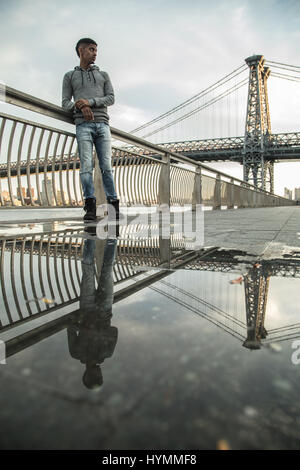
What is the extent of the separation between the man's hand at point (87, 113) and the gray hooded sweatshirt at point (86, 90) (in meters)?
0.10

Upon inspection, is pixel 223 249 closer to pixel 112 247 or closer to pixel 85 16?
pixel 112 247

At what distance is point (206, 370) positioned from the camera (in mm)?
401

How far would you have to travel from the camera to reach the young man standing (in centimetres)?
314

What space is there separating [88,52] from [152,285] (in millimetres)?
3142

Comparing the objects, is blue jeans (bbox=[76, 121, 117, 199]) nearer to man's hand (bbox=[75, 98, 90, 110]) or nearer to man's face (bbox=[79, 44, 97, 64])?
man's hand (bbox=[75, 98, 90, 110])

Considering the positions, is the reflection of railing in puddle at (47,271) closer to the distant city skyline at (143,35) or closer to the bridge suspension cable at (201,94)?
the distant city skyline at (143,35)

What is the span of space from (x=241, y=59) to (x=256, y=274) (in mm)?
55000

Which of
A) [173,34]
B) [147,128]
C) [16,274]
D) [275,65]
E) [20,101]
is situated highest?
[173,34]

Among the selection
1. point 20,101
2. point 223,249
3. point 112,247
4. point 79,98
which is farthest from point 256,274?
point 79,98

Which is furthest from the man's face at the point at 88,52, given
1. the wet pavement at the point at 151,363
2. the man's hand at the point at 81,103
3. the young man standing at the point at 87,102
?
the wet pavement at the point at 151,363

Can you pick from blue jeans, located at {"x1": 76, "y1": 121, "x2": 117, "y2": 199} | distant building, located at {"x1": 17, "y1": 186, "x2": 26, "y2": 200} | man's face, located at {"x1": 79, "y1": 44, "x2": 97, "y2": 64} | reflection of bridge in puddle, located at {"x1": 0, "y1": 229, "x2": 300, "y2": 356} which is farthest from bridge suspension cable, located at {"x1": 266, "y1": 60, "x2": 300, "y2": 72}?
reflection of bridge in puddle, located at {"x1": 0, "y1": 229, "x2": 300, "y2": 356}

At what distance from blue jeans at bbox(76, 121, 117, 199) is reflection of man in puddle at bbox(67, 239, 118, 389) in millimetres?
2396

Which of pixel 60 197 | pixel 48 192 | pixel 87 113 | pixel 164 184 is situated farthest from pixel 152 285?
pixel 164 184

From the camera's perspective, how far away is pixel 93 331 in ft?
1.75
